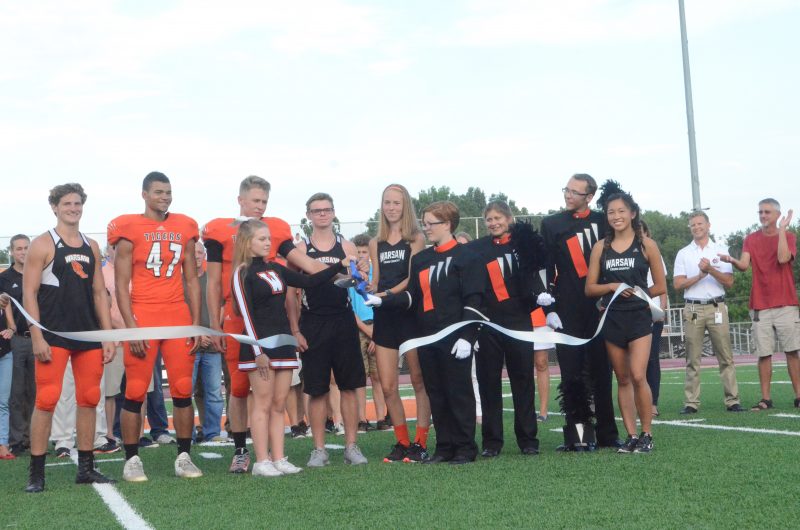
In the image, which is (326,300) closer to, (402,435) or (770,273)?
(402,435)

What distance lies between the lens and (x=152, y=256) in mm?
7473

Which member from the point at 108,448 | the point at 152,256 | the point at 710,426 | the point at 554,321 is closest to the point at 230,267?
the point at 152,256

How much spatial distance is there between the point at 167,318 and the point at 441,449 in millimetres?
2330

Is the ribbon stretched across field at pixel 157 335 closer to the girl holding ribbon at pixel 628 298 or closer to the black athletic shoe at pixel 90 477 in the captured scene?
the black athletic shoe at pixel 90 477

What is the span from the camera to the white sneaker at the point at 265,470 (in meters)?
7.31

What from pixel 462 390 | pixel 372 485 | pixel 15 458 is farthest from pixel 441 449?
pixel 15 458

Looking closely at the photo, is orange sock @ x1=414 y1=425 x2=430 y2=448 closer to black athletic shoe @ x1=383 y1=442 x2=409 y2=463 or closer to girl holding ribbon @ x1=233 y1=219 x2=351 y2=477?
black athletic shoe @ x1=383 y1=442 x2=409 y2=463

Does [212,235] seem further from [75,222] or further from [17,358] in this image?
[17,358]

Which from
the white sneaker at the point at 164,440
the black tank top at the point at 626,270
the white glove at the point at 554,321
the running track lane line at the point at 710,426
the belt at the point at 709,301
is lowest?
the white sneaker at the point at 164,440

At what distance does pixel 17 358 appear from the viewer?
35.2 feet

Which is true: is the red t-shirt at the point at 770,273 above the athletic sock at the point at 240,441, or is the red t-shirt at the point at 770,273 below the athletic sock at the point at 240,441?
above

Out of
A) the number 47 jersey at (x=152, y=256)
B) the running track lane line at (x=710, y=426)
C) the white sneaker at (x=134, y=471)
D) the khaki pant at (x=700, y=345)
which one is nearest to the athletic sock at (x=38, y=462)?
the white sneaker at (x=134, y=471)

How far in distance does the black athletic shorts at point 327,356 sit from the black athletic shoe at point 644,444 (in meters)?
2.19

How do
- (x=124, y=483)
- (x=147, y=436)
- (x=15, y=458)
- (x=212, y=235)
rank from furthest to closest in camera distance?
(x=147, y=436), (x=15, y=458), (x=212, y=235), (x=124, y=483)
